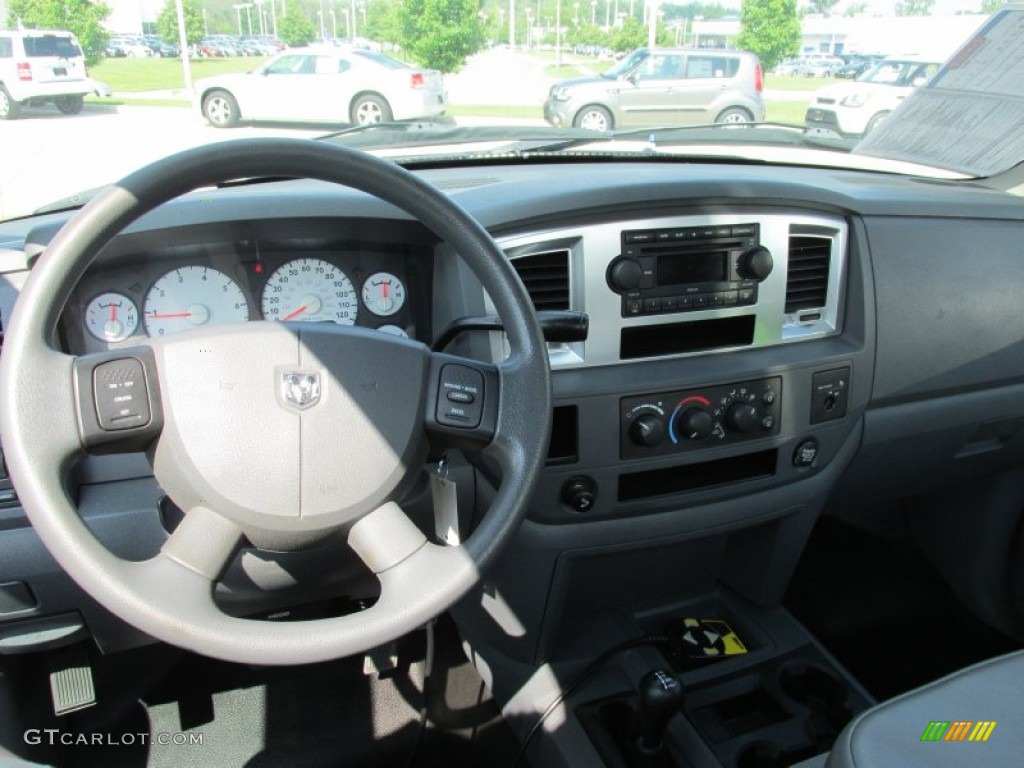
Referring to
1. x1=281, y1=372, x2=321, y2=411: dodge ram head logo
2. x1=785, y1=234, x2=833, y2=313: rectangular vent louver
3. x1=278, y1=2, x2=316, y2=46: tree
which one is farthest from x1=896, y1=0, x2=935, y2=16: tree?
x1=281, y1=372, x2=321, y2=411: dodge ram head logo

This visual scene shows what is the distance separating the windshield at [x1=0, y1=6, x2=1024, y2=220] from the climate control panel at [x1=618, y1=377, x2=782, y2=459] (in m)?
0.77

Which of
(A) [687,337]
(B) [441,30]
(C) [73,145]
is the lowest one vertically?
(A) [687,337]

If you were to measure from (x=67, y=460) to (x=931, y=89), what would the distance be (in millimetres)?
2722

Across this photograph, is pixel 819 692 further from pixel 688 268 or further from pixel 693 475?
pixel 688 268

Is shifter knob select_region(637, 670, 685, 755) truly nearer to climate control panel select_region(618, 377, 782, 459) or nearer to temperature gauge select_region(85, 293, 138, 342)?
climate control panel select_region(618, 377, 782, 459)

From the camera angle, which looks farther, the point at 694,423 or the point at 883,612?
the point at 883,612

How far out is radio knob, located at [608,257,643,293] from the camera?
176 centimetres

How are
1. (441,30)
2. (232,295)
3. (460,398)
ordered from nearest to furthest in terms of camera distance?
1. (460,398)
2. (232,295)
3. (441,30)

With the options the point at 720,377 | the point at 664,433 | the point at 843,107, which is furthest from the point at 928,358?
the point at 843,107

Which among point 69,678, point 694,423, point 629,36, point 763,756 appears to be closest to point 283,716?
point 69,678

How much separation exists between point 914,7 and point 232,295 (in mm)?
2429

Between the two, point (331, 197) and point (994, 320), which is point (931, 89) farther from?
point (331, 197)

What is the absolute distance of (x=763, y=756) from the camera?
6.64 ft

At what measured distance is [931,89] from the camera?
9.00ft
